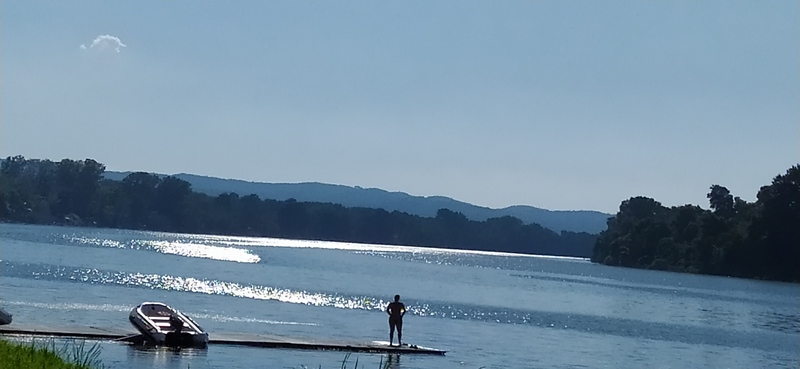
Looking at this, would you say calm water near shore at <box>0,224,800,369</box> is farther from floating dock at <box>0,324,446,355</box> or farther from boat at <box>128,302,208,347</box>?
floating dock at <box>0,324,446,355</box>

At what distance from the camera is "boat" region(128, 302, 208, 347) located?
98.1ft

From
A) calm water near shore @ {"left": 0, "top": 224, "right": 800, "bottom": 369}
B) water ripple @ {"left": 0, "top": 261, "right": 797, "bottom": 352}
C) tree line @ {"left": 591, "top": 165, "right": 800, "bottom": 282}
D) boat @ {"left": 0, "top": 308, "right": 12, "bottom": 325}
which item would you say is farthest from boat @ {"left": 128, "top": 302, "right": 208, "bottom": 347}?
tree line @ {"left": 591, "top": 165, "right": 800, "bottom": 282}

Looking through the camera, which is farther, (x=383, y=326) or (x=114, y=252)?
(x=114, y=252)

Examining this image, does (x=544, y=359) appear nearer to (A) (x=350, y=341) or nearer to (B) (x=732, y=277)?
(A) (x=350, y=341)

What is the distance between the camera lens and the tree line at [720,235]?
122 metres

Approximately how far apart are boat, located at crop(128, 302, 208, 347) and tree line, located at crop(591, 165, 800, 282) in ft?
324

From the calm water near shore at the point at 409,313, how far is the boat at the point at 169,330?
55cm

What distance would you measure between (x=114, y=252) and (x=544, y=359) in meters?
71.5

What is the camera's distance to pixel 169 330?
3061cm

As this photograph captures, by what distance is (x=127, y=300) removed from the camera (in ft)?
160

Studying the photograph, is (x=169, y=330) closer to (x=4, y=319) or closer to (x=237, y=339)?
(x=237, y=339)

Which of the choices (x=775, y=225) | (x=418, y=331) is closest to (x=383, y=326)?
(x=418, y=331)

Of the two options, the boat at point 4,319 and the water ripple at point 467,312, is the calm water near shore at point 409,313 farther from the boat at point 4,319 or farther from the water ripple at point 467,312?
the boat at point 4,319

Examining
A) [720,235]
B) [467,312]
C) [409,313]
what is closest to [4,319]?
[409,313]
